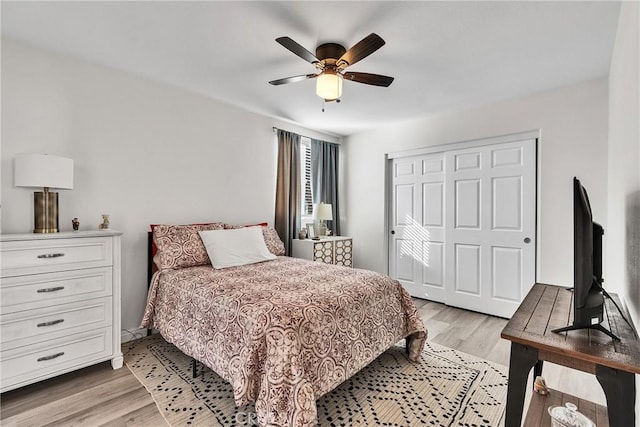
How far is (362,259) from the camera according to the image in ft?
15.6

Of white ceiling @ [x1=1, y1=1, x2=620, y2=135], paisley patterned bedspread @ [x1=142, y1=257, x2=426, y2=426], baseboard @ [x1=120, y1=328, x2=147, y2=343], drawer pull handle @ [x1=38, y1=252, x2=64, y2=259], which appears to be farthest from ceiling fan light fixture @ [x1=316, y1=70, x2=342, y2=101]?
Result: baseboard @ [x1=120, y1=328, x2=147, y2=343]

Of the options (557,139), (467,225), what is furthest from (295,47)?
(467,225)

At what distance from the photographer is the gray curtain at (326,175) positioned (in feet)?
15.2

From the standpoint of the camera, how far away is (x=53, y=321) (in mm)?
2049

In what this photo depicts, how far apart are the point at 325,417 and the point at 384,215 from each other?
3093 mm

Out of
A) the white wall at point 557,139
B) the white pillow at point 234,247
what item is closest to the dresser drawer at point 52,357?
the white pillow at point 234,247

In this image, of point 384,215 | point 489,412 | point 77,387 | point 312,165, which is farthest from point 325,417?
point 312,165

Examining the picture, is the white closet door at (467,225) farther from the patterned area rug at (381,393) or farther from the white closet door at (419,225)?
the patterned area rug at (381,393)

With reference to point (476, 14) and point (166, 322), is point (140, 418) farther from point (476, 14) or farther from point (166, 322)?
point (476, 14)

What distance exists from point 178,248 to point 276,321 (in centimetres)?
157

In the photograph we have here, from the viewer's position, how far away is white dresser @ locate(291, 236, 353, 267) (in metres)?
3.94

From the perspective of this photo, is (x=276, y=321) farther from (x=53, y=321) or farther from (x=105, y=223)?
(x=105, y=223)

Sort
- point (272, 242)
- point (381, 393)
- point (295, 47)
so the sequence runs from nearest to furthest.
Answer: point (295, 47) < point (381, 393) < point (272, 242)

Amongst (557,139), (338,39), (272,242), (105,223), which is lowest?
(272,242)
